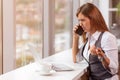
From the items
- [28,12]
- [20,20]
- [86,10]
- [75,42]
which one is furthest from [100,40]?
[28,12]

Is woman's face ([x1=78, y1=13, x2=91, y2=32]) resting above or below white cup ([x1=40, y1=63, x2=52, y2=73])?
above

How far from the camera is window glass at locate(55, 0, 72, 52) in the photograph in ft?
11.7


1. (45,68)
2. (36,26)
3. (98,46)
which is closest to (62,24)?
(36,26)

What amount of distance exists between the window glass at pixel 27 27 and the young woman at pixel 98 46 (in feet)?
2.12

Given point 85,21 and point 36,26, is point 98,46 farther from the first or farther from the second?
point 36,26

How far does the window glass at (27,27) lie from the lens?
98.8 inches

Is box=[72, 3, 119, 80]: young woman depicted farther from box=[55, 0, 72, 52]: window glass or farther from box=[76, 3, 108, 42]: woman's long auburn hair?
box=[55, 0, 72, 52]: window glass

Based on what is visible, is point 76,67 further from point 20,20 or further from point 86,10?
point 20,20

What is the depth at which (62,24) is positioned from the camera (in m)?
3.87

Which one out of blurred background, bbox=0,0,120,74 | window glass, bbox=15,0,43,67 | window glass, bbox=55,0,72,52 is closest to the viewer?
blurred background, bbox=0,0,120,74

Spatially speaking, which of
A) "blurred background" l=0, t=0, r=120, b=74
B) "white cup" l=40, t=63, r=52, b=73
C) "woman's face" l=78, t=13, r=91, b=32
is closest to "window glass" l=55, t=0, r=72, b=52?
"blurred background" l=0, t=0, r=120, b=74

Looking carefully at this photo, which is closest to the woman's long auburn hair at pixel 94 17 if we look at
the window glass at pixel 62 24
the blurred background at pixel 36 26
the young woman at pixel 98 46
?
the young woman at pixel 98 46

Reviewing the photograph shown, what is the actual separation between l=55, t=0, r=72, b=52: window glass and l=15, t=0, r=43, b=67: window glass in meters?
0.39

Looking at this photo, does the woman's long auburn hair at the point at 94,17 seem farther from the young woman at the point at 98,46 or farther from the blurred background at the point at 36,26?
the blurred background at the point at 36,26
